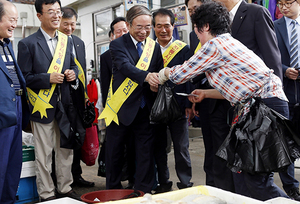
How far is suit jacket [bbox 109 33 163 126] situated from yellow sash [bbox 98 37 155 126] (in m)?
0.04

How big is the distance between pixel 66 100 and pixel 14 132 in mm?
768

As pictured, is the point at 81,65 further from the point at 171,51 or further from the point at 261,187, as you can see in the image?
the point at 261,187

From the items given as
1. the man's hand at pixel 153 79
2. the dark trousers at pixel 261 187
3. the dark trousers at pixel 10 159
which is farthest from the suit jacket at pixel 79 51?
the dark trousers at pixel 261 187

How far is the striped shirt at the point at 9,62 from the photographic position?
2.82 m

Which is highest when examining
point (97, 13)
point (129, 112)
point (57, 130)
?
point (97, 13)

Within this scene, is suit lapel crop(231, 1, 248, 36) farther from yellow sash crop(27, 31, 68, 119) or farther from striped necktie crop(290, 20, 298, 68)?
yellow sash crop(27, 31, 68, 119)

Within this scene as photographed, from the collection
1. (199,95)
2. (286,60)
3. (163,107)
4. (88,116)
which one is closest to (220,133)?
(199,95)

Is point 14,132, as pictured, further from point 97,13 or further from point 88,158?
point 97,13

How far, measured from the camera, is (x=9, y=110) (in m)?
2.56

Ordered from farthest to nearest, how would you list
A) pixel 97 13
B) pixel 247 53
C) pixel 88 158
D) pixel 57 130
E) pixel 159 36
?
pixel 97 13 → pixel 88 158 → pixel 159 36 → pixel 57 130 → pixel 247 53

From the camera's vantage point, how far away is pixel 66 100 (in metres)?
3.44

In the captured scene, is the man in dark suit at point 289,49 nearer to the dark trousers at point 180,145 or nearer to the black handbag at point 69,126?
the dark trousers at point 180,145

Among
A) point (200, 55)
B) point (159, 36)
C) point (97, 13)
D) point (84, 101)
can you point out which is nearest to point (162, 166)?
point (84, 101)

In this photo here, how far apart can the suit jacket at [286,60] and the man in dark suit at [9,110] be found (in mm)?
2631
